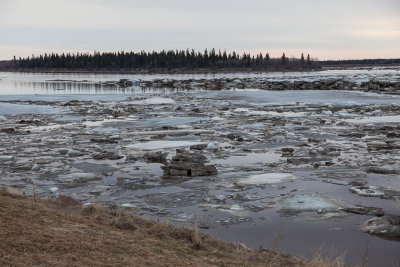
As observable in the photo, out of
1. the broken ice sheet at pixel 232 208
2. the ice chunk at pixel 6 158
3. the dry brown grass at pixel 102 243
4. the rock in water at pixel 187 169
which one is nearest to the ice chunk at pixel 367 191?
the broken ice sheet at pixel 232 208

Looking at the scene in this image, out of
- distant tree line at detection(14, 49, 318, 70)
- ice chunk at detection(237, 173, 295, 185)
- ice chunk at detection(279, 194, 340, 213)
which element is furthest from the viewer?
distant tree line at detection(14, 49, 318, 70)

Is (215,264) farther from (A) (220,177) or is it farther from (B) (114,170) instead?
(B) (114,170)

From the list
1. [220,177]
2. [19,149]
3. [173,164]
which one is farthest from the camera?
[19,149]

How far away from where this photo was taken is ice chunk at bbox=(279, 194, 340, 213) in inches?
310

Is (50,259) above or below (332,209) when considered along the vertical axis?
above

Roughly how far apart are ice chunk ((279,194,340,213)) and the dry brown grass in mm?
2282

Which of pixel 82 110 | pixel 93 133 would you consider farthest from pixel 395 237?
pixel 82 110

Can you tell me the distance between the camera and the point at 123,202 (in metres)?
8.33

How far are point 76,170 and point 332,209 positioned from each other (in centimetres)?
629

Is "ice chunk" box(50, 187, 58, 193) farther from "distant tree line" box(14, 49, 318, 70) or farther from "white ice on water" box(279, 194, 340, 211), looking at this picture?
"distant tree line" box(14, 49, 318, 70)

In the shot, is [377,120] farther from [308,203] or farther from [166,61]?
[166,61]

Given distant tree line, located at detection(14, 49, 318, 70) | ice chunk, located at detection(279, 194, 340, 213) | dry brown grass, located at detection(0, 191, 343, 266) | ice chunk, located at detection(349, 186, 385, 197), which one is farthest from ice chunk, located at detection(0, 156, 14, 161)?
distant tree line, located at detection(14, 49, 318, 70)

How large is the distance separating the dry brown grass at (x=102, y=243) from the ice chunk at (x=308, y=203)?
2282 mm

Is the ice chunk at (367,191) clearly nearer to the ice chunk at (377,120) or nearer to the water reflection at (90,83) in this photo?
the ice chunk at (377,120)
